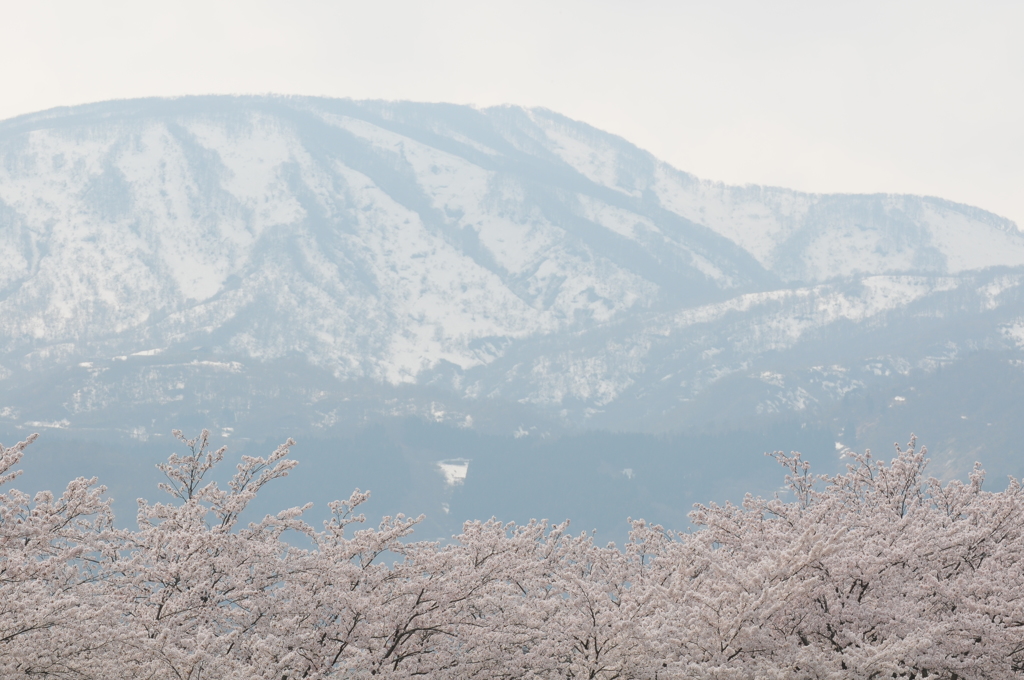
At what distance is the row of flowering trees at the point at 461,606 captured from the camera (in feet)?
90.5

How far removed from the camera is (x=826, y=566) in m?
29.8

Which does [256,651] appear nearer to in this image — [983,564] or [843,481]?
[983,564]

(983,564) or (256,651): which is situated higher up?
(983,564)

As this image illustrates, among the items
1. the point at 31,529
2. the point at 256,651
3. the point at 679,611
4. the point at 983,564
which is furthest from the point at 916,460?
the point at 31,529

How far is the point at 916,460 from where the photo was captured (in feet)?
148

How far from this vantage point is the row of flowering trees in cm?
2758

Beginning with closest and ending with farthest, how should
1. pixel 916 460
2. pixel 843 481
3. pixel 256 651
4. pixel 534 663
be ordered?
pixel 256 651
pixel 534 663
pixel 916 460
pixel 843 481

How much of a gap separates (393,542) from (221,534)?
5.03 metres

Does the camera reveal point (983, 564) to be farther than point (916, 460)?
No

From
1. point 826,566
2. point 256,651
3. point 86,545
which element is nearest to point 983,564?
point 826,566

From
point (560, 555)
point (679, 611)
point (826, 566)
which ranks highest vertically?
point (826, 566)

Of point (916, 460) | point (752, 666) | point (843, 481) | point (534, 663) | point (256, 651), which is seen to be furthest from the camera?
point (843, 481)

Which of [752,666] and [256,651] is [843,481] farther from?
[256,651]

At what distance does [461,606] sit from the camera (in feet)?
108
